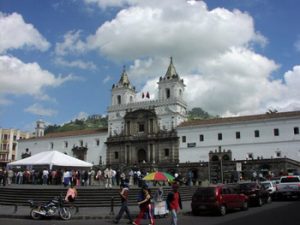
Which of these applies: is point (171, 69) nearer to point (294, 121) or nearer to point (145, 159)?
point (145, 159)

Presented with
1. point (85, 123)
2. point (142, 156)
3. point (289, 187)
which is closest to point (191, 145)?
point (142, 156)

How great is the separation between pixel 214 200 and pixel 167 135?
46424 millimetres

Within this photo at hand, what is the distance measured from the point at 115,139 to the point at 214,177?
85.4 ft

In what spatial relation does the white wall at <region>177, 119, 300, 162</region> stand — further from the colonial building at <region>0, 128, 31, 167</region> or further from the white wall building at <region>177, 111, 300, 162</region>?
the colonial building at <region>0, 128, 31, 167</region>

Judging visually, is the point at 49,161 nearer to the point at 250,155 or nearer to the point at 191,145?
the point at 191,145

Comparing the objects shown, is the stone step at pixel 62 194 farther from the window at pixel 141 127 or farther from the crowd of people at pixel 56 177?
the window at pixel 141 127

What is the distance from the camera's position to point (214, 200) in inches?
741

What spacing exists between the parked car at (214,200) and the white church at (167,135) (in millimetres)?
37708

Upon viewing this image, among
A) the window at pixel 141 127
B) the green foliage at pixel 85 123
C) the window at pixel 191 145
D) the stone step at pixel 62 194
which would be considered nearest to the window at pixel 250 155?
the window at pixel 191 145

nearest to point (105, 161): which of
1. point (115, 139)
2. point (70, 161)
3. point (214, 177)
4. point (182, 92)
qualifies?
point (115, 139)

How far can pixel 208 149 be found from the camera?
200ft

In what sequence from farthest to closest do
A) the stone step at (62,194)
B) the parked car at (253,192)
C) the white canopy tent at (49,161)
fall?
the white canopy tent at (49,161), the parked car at (253,192), the stone step at (62,194)

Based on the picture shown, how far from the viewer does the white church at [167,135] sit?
56500 mm

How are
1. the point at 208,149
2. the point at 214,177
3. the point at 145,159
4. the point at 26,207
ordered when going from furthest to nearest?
the point at 145,159 → the point at 208,149 → the point at 214,177 → the point at 26,207
